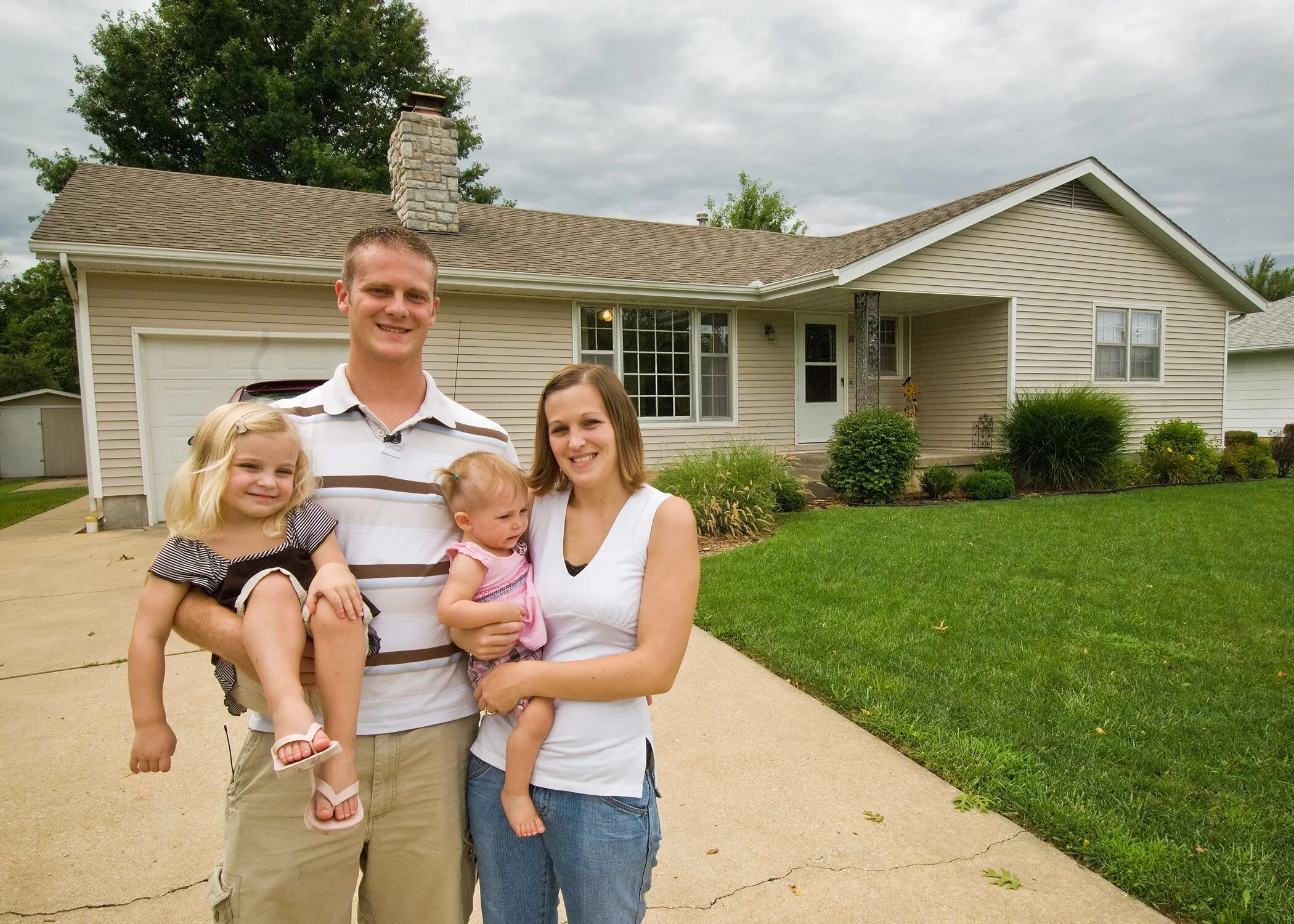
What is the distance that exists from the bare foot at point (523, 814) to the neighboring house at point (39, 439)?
2513cm

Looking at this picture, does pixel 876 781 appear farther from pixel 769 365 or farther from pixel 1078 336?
pixel 1078 336

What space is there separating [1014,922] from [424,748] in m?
1.83

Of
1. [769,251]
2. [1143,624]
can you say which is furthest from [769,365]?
[1143,624]

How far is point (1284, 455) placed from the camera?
13.3 m

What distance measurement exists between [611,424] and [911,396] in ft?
41.1

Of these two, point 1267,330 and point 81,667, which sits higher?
point 1267,330

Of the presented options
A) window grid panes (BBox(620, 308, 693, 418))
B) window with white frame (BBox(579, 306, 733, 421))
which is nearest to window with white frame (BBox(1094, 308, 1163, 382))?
window with white frame (BBox(579, 306, 733, 421))

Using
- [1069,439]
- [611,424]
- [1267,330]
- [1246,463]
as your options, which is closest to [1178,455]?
[1246,463]

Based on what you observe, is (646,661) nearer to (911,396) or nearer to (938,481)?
(938,481)

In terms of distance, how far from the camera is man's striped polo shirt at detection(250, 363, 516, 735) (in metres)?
1.50

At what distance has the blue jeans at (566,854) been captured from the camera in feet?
4.82

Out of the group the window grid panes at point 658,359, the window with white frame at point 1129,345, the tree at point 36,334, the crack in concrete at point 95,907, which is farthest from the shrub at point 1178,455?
the tree at point 36,334

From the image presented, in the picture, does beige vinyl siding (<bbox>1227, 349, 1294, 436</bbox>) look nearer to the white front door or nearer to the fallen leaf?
the white front door

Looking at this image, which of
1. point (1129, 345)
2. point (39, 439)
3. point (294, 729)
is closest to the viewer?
point (294, 729)
